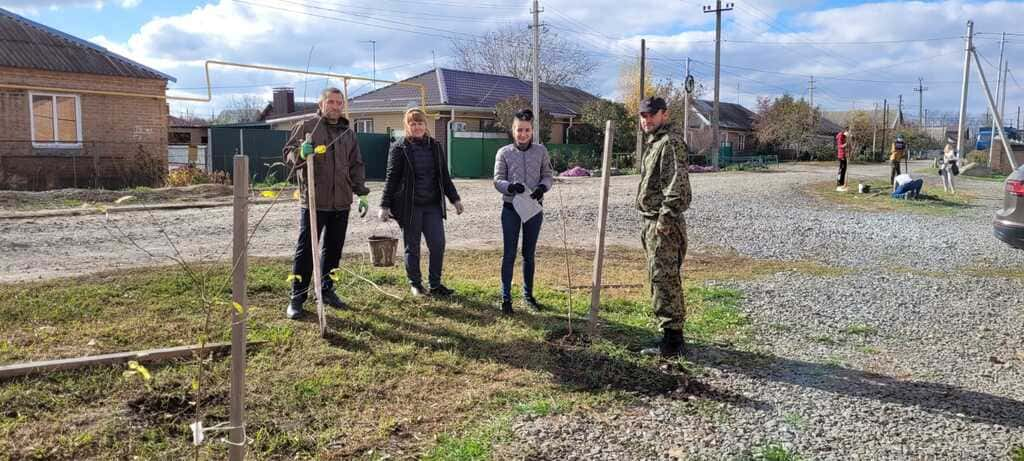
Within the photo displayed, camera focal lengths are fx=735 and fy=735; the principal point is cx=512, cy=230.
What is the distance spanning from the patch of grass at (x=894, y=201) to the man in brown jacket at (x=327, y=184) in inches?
549

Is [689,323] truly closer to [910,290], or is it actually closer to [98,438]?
[910,290]

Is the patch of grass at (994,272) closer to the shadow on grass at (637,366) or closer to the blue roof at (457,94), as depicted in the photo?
the shadow on grass at (637,366)

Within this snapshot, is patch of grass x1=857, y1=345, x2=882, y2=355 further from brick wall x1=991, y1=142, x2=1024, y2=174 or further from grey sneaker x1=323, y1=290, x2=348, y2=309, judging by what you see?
brick wall x1=991, y1=142, x2=1024, y2=174

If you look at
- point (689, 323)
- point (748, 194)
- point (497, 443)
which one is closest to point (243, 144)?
point (748, 194)

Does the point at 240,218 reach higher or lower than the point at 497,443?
higher

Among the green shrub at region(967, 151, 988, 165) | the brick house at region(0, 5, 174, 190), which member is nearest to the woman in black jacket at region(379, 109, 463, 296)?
the brick house at region(0, 5, 174, 190)

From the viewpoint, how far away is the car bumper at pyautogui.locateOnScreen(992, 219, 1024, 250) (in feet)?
25.5

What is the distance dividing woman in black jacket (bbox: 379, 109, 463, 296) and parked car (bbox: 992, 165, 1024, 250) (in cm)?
598

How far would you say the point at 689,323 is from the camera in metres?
5.93

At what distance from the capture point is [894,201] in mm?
17906

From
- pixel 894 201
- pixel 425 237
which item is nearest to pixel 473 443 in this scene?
pixel 425 237

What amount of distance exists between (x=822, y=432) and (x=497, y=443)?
1688 millimetres

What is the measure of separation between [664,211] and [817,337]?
1928 mm

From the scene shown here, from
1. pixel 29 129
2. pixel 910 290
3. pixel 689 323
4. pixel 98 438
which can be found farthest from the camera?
pixel 29 129
